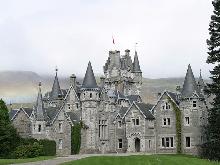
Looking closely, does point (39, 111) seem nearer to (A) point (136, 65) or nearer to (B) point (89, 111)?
(B) point (89, 111)

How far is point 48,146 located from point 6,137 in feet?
26.2

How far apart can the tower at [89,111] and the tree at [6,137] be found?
34.7 ft

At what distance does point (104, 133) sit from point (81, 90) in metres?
7.96

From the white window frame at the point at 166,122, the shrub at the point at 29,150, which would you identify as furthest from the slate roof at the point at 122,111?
the shrub at the point at 29,150

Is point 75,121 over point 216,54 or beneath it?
beneath

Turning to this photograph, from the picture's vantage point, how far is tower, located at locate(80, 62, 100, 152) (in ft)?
245

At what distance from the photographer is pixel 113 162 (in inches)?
1767

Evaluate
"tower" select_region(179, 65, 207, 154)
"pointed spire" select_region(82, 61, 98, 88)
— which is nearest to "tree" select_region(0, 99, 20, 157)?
"pointed spire" select_region(82, 61, 98, 88)

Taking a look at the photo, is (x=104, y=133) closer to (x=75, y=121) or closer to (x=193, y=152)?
(x=75, y=121)

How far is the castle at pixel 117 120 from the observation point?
235ft

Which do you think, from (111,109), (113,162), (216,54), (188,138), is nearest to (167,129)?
(188,138)

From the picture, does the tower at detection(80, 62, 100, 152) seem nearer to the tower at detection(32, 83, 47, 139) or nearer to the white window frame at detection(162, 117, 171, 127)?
the tower at detection(32, 83, 47, 139)

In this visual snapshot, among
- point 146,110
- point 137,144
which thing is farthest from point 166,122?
point 137,144

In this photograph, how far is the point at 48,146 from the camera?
242 feet
